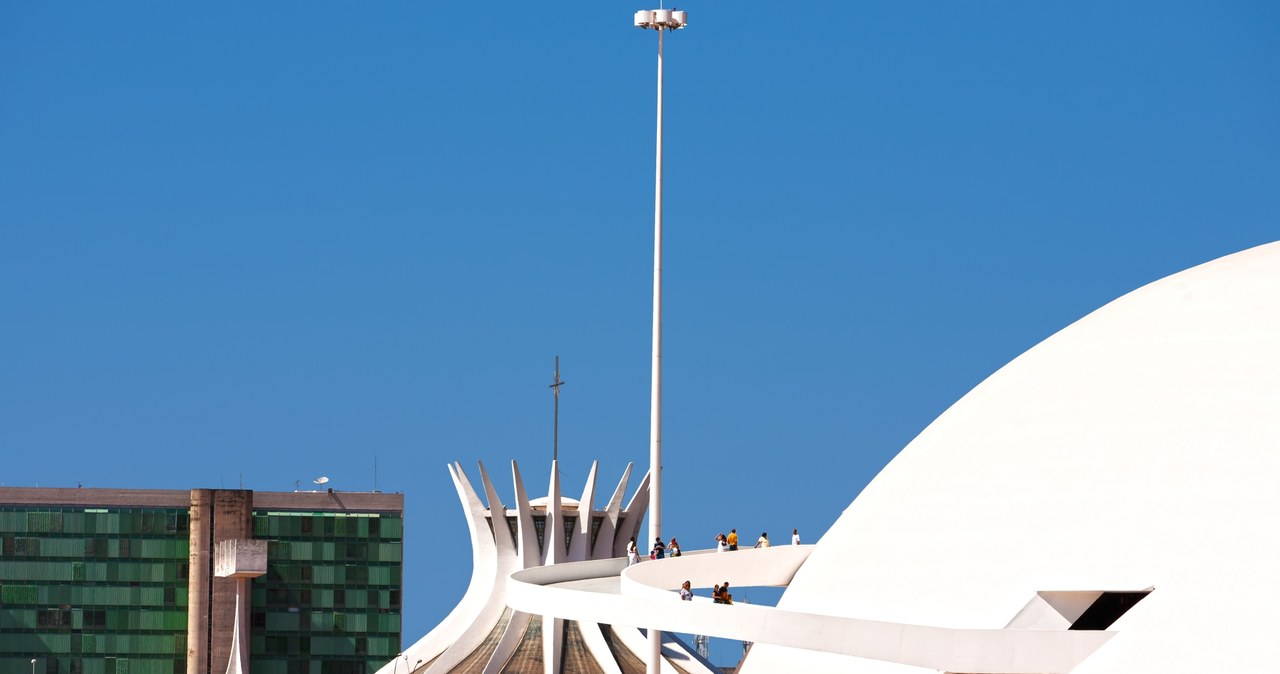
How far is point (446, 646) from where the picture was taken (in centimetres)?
9531

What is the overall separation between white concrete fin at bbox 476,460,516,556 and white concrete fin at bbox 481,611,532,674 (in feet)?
9.71

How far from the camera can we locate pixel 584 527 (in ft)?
322

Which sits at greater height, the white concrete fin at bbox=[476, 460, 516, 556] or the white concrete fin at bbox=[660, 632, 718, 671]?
the white concrete fin at bbox=[476, 460, 516, 556]

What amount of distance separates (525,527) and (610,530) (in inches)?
204

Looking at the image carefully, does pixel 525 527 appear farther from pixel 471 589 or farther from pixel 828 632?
Answer: pixel 828 632

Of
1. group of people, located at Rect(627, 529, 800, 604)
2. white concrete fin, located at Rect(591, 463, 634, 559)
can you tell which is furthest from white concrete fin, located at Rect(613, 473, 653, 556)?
group of people, located at Rect(627, 529, 800, 604)

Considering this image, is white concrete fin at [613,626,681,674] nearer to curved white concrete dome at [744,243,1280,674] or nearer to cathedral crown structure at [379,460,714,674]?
cathedral crown structure at [379,460,714,674]

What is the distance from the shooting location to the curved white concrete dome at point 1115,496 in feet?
112

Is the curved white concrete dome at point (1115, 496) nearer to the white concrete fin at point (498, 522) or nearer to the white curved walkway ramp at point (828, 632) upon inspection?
the white curved walkway ramp at point (828, 632)

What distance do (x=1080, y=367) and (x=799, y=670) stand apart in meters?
8.18

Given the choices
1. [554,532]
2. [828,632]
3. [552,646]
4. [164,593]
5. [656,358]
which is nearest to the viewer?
[828,632]

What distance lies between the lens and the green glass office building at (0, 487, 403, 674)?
391 feet

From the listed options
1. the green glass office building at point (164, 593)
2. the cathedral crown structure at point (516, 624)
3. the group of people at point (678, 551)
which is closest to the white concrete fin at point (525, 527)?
the cathedral crown structure at point (516, 624)

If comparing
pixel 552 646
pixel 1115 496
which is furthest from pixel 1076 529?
pixel 552 646
